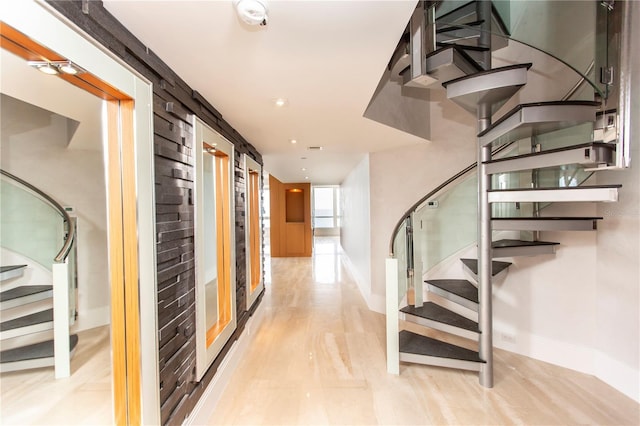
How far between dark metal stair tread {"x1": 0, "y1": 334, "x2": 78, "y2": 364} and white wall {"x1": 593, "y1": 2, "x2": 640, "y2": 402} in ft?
11.8

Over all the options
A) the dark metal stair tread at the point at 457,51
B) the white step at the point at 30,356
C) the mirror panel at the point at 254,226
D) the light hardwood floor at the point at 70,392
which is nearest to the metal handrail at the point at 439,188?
the dark metal stair tread at the point at 457,51

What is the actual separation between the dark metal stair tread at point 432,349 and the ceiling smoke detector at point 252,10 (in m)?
2.72

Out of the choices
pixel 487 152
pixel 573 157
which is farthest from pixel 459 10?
pixel 573 157

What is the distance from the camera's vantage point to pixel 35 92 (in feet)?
3.02

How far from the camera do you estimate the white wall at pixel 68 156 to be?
87 centimetres

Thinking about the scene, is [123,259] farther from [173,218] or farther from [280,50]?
[280,50]

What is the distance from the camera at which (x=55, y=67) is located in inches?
37.2

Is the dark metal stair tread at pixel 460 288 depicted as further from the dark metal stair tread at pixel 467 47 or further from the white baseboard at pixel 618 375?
the dark metal stair tread at pixel 467 47

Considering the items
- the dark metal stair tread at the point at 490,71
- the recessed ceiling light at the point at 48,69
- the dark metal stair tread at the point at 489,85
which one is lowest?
the recessed ceiling light at the point at 48,69

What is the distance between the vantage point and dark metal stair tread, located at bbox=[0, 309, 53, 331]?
33.2 inches

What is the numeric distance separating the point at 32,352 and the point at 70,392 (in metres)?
0.26

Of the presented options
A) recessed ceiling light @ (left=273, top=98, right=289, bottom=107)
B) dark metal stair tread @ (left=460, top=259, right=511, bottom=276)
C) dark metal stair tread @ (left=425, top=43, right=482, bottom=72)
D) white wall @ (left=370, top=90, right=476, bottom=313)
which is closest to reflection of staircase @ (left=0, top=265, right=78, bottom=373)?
recessed ceiling light @ (left=273, top=98, right=289, bottom=107)

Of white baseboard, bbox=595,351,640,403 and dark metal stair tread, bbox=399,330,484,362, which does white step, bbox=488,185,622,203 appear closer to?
dark metal stair tread, bbox=399,330,484,362

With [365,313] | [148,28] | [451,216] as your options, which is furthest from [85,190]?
[365,313]
